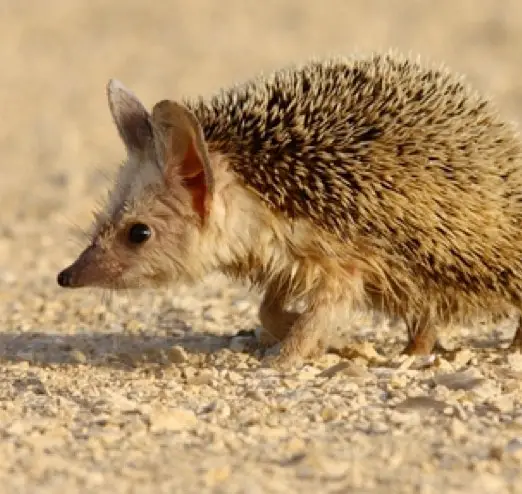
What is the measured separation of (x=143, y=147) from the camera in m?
6.64

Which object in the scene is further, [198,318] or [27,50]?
[27,50]

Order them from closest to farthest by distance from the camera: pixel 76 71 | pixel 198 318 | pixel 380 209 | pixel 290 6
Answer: pixel 380 209, pixel 198 318, pixel 76 71, pixel 290 6

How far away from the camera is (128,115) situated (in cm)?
670

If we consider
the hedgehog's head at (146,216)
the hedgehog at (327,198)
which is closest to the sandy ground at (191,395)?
the hedgehog at (327,198)

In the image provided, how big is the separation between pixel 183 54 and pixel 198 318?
12.2 meters

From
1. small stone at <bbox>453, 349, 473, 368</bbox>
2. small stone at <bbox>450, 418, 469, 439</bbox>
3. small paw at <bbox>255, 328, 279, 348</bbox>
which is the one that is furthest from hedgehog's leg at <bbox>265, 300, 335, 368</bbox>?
small stone at <bbox>450, 418, 469, 439</bbox>

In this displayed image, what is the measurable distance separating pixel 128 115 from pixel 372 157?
1.26 metres

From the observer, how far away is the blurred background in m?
12.7

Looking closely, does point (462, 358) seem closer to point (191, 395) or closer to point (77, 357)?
point (191, 395)

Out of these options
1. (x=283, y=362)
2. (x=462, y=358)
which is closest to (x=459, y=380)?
(x=462, y=358)

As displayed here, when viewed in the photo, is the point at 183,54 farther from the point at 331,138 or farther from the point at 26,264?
the point at 331,138

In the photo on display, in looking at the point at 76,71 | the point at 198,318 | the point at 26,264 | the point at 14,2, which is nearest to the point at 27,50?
the point at 76,71

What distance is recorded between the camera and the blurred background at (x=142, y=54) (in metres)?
12.7

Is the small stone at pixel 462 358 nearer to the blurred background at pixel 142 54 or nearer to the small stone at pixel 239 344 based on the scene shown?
the small stone at pixel 239 344
